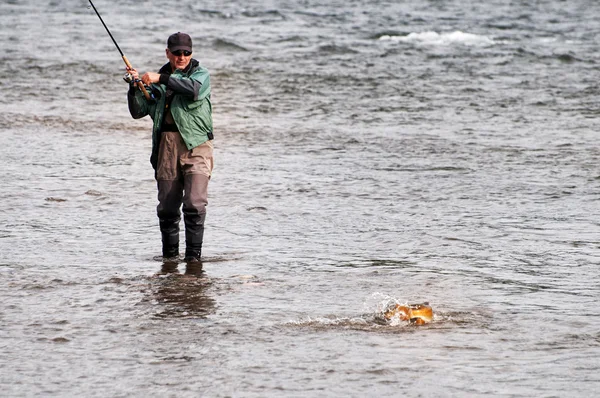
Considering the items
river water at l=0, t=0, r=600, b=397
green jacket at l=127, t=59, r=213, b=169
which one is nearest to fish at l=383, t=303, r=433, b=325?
river water at l=0, t=0, r=600, b=397

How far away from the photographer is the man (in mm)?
7098

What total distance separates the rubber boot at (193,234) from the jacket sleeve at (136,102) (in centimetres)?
69

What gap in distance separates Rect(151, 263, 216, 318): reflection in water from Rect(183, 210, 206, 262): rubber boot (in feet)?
0.30

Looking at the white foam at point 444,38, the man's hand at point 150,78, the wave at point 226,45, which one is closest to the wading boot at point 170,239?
the man's hand at point 150,78

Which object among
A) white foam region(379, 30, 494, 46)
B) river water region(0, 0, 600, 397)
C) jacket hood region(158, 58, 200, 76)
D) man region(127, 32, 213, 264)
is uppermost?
jacket hood region(158, 58, 200, 76)

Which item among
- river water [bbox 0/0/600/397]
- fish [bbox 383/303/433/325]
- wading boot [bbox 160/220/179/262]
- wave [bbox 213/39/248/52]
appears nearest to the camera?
river water [bbox 0/0/600/397]

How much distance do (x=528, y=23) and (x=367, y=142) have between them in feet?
59.7

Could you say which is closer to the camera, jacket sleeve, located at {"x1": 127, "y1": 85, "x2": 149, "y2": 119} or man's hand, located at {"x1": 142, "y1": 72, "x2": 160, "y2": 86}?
man's hand, located at {"x1": 142, "y1": 72, "x2": 160, "y2": 86}

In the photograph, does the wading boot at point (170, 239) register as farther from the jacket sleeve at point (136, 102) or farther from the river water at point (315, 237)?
the jacket sleeve at point (136, 102)

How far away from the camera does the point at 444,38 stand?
24672mm

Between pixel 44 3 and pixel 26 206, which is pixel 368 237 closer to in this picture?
pixel 26 206

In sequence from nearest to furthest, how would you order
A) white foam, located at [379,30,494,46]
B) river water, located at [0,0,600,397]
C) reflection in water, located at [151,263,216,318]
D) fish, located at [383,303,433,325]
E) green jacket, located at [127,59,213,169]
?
river water, located at [0,0,600,397] < fish, located at [383,303,433,325] < reflection in water, located at [151,263,216,318] < green jacket, located at [127,59,213,169] < white foam, located at [379,30,494,46]

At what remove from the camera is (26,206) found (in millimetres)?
9117

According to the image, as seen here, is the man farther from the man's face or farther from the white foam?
the white foam
